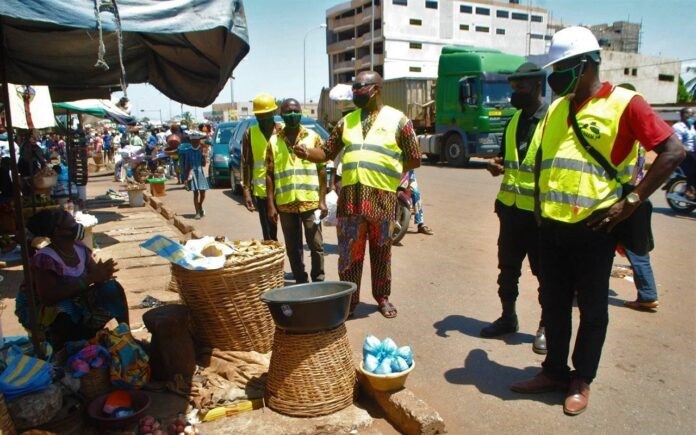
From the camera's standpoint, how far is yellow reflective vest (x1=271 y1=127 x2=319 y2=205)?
5.21 m

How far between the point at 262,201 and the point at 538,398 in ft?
11.4

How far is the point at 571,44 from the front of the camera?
297 cm

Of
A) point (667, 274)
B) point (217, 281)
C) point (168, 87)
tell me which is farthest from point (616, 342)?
point (168, 87)

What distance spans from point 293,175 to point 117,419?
9.12 ft

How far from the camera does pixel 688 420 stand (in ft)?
10.2

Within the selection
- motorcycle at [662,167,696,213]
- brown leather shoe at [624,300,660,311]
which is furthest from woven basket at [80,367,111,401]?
motorcycle at [662,167,696,213]

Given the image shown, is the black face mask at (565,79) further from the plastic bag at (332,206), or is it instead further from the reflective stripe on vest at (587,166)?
the plastic bag at (332,206)

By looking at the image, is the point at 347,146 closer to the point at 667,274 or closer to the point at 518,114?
the point at 518,114

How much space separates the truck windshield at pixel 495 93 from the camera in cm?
1772

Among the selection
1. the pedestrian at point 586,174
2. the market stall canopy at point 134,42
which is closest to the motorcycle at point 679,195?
the pedestrian at point 586,174

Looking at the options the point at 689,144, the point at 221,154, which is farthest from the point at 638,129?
the point at 221,154

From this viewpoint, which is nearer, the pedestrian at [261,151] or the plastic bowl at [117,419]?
the plastic bowl at [117,419]

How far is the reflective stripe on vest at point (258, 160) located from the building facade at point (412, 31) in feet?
174

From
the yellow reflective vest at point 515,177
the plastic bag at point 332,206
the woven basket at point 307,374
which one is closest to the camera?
the woven basket at point 307,374
